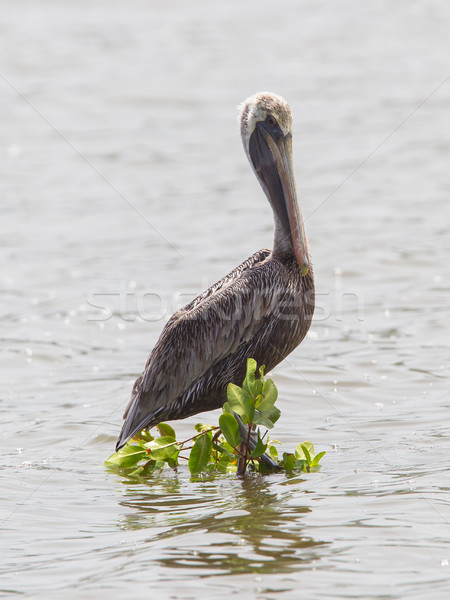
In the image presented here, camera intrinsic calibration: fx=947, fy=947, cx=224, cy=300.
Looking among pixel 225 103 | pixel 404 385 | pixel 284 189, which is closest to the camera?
pixel 284 189

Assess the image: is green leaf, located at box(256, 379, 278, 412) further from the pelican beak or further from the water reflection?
the pelican beak

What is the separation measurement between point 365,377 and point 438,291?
9.88 feet

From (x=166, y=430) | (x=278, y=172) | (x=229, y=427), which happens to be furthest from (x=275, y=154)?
(x=166, y=430)

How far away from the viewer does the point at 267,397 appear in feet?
17.8

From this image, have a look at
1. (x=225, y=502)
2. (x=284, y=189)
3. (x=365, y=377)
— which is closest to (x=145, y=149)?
(x=365, y=377)

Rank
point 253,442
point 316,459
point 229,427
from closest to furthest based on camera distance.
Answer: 1. point 229,427
2. point 253,442
3. point 316,459

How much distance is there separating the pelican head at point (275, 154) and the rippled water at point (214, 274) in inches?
60.9

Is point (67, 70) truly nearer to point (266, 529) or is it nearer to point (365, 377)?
point (365, 377)

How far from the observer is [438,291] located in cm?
1087

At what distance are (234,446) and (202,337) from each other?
0.77 metres

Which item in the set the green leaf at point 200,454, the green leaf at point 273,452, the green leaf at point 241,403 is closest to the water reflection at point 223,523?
the green leaf at point 200,454

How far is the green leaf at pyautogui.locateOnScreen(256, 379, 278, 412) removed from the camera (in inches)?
214

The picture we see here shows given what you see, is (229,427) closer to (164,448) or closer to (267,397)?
(267,397)

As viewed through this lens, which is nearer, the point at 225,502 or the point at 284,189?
the point at 225,502
